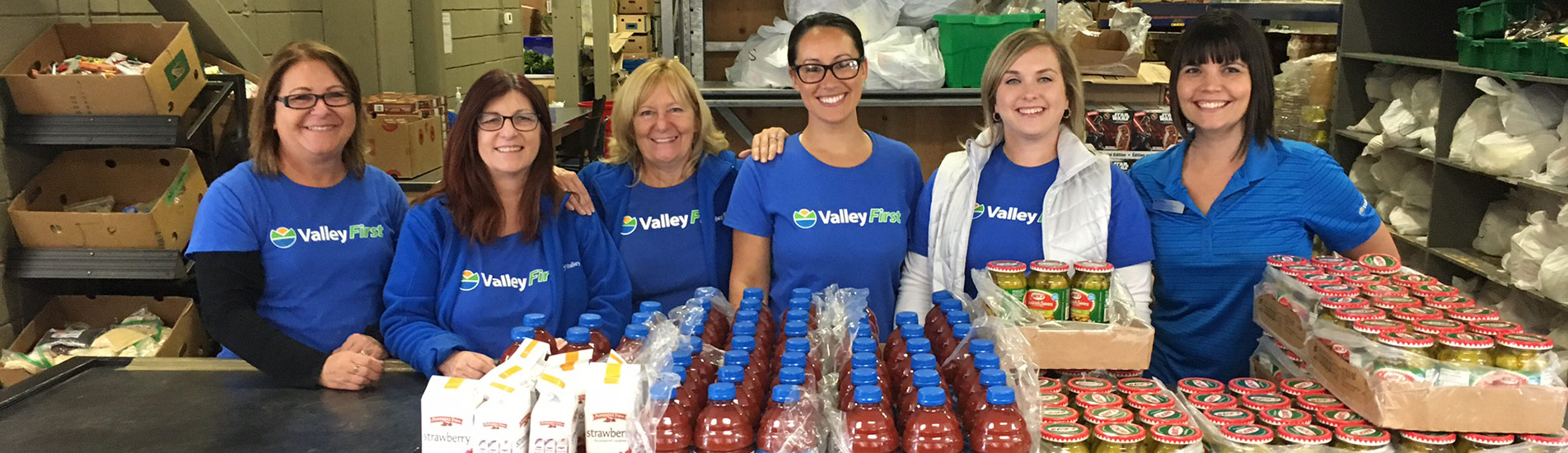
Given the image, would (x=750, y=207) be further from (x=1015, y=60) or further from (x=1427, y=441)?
(x=1427, y=441)

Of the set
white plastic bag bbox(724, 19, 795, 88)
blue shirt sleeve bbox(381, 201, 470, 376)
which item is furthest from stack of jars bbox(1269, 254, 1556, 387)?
white plastic bag bbox(724, 19, 795, 88)

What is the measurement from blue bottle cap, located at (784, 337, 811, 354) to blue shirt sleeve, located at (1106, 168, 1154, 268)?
997mm

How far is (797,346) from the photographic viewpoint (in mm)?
1599

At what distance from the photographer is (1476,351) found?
5.27 ft

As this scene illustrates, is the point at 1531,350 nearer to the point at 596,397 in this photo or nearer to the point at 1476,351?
the point at 1476,351

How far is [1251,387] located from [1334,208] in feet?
3.11

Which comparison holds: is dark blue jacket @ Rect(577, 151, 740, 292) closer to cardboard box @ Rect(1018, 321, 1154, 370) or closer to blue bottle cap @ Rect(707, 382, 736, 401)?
cardboard box @ Rect(1018, 321, 1154, 370)

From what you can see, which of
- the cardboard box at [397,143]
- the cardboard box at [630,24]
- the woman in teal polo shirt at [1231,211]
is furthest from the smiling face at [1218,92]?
the cardboard box at [630,24]

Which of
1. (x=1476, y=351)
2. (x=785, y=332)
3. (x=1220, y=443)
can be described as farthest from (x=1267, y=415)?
(x=785, y=332)

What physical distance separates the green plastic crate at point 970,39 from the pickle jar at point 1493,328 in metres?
2.15

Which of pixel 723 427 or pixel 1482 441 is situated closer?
pixel 723 427

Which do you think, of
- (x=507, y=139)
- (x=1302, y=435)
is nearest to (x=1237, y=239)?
(x=1302, y=435)

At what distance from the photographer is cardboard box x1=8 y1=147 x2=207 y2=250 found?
144 inches

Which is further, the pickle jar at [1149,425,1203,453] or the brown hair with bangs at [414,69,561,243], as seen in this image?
the brown hair with bangs at [414,69,561,243]
